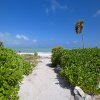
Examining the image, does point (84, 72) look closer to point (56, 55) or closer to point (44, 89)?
point (44, 89)

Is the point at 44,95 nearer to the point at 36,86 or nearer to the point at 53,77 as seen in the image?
the point at 36,86

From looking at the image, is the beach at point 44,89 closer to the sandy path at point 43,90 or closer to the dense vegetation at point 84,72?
the sandy path at point 43,90

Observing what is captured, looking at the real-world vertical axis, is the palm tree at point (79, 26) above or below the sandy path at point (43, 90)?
above

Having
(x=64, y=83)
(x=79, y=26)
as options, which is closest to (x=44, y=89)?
(x=64, y=83)

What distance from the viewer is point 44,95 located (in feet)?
46.6

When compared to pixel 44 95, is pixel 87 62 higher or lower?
higher

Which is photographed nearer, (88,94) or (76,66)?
(88,94)

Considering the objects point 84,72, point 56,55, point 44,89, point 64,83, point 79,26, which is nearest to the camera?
point 44,89

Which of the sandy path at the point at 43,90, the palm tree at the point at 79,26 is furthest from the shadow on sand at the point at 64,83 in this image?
the palm tree at the point at 79,26

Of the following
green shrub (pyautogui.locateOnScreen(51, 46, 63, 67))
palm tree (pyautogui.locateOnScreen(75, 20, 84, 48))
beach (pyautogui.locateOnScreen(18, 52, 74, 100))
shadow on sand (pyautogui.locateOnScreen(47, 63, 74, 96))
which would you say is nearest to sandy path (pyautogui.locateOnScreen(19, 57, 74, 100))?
beach (pyautogui.locateOnScreen(18, 52, 74, 100))

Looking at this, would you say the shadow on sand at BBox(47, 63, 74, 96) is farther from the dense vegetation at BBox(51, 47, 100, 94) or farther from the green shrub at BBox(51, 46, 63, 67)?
the green shrub at BBox(51, 46, 63, 67)

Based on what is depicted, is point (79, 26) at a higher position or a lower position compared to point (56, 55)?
higher

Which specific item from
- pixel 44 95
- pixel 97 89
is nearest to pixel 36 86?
pixel 44 95

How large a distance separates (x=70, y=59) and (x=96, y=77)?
350 cm
